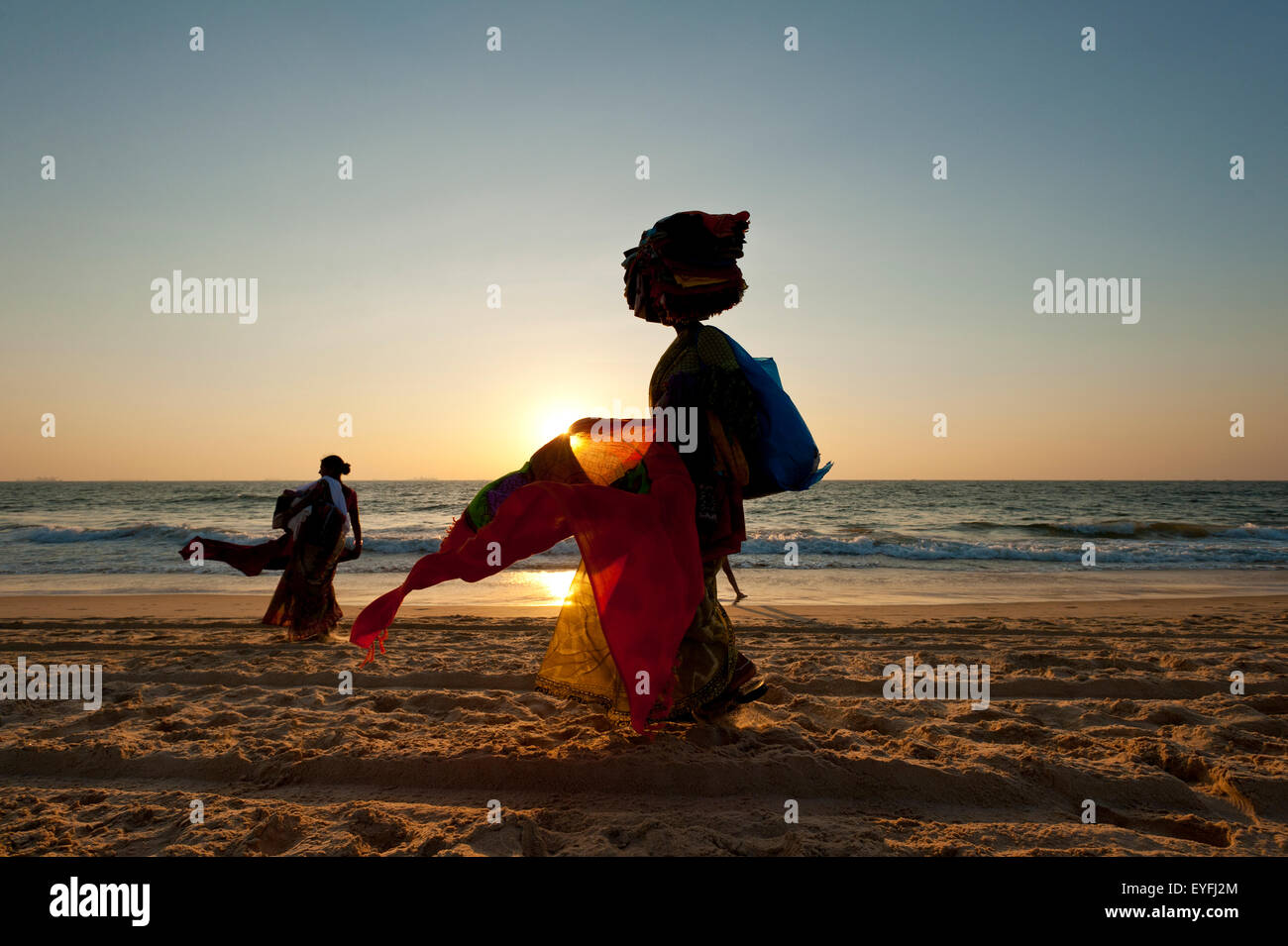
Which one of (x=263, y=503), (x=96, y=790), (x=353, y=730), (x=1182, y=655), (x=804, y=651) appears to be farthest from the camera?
Result: (x=263, y=503)

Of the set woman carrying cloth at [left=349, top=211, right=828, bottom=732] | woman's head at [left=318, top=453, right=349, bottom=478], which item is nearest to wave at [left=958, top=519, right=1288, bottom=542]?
woman's head at [left=318, top=453, right=349, bottom=478]

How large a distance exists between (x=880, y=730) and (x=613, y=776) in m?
1.40

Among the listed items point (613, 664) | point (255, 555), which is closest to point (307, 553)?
point (255, 555)

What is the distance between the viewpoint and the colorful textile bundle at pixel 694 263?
9.41 feet

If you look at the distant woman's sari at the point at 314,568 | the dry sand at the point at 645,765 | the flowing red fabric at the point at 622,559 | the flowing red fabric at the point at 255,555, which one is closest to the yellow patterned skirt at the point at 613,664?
the dry sand at the point at 645,765

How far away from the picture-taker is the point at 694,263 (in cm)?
289

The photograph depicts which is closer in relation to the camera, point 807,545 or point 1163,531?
point 807,545

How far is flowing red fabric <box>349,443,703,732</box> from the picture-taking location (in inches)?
98.1

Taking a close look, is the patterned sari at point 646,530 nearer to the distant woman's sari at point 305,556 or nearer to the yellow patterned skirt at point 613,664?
the yellow patterned skirt at point 613,664

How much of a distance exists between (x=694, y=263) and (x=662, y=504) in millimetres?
1040

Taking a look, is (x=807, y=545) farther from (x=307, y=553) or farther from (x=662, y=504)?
(x=662, y=504)

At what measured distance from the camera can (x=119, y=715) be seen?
11.7ft
